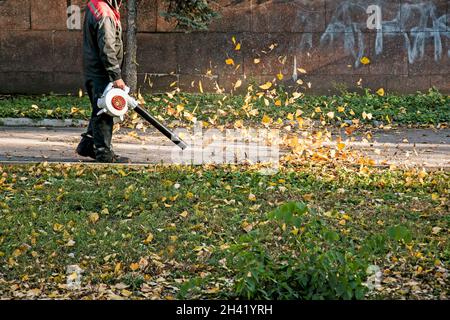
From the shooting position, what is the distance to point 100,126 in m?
9.57

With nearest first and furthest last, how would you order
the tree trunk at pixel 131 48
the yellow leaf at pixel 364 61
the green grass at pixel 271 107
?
the green grass at pixel 271 107
the tree trunk at pixel 131 48
the yellow leaf at pixel 364 61

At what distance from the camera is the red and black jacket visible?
927cm

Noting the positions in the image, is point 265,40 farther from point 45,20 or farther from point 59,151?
point 59,151

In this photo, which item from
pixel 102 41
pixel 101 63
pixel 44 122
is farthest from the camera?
pixel 44 122

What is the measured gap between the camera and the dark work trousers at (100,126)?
9.52 metres

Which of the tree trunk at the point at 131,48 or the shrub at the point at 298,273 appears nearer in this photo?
the shrub at the point at 298,273

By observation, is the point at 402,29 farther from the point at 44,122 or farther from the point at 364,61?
the point at 44,122

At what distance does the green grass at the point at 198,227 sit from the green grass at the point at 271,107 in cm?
441

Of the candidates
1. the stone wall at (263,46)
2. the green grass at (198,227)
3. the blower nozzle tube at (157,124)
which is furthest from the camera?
the stone wall at (263,46)

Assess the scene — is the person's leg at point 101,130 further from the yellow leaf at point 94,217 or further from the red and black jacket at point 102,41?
the yellow leaf at point 94,217

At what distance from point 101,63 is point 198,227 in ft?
9.86

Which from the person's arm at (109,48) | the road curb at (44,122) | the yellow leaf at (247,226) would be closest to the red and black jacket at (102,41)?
the person's arm at (109,48)

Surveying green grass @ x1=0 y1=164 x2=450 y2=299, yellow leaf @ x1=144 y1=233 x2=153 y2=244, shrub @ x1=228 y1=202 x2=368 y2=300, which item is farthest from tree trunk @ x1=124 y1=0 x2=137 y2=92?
shrub @ x1=228 y1=202 x2=368 y2=300

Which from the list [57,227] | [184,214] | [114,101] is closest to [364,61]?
[114,101]
